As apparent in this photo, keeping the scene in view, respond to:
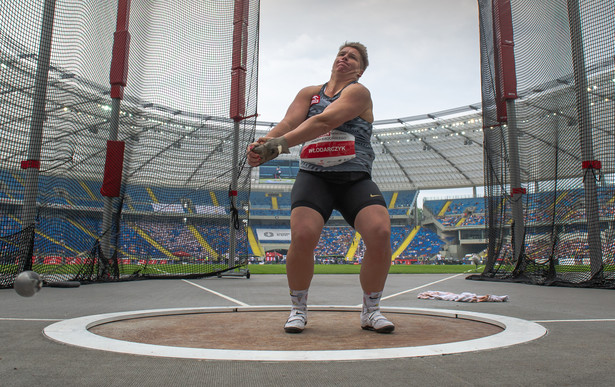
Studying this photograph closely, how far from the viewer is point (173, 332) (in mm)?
2324

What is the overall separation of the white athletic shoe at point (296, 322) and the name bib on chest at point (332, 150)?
0.93 meters

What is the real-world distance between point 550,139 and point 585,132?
1.44 m

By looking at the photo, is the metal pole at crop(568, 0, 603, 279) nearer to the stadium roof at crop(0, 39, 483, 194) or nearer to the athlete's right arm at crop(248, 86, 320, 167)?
the athlete's right arm at crop(248, 86, 320, 167)

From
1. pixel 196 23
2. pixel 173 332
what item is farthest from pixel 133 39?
pixel 173 332

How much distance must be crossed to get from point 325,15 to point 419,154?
30.6 meters

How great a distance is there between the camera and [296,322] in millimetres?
2406

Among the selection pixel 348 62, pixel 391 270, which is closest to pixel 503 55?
pixel 348 62

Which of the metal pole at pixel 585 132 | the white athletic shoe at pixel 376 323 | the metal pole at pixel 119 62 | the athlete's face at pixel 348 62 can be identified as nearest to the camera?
the white athletic shoe at pixel 376 323

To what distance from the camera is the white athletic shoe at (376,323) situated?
2330 millimetres

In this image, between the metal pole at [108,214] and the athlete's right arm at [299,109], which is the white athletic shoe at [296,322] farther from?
the metal pole at [108,214]

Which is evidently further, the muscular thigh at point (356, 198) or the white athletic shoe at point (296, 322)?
the muscular thigh at point (356, 198)

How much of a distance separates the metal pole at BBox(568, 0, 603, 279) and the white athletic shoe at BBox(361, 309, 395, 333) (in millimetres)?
6614

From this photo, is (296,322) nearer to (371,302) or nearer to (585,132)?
(371,302)

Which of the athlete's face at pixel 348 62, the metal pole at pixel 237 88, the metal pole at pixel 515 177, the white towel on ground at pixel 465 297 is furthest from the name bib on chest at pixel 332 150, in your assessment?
the metal pole at pixel 515 177
